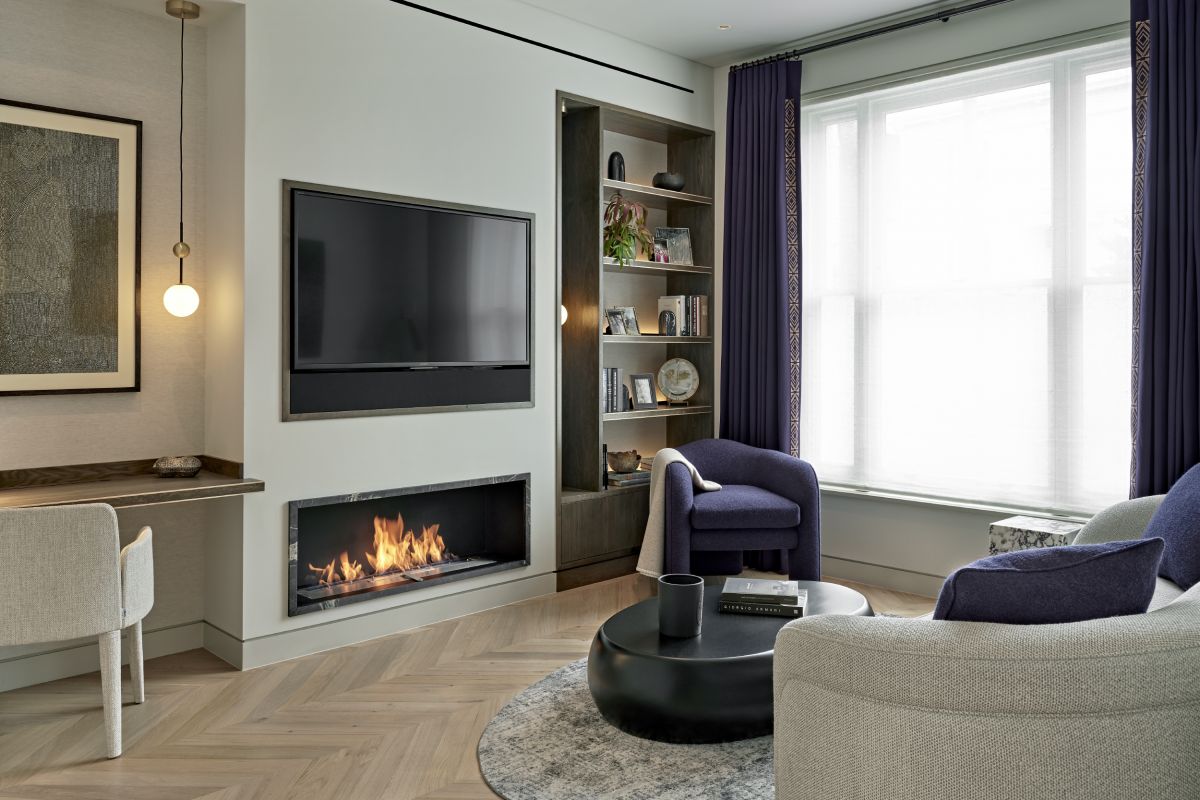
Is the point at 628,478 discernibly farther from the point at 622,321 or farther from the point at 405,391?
the point at 405,391

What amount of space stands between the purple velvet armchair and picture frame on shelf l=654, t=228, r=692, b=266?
137 cm

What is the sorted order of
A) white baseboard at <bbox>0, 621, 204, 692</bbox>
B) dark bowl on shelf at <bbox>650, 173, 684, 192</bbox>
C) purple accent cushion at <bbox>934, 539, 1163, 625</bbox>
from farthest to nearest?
dark bowl on shelf at <bbox>650, 173, 684, 192</bbox>, white baseboard at <bbox>0, 621, 204, 692</bbox>, purple accent cushion at <bbox>934, 539, 1163, 625</bbox>

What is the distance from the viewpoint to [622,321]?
4.96m

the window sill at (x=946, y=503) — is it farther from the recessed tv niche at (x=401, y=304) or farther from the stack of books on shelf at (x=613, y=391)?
the recessed tv niche at (x=401, y=304)

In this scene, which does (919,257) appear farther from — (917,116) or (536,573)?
(536,573)

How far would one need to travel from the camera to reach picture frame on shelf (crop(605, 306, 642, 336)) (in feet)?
16.1

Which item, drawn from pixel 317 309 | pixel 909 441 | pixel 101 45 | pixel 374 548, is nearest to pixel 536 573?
pixel 374 548

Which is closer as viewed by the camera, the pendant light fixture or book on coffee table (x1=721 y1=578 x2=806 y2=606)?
book on coffee table (x1=721 y1=578 x2=806 y2=606)

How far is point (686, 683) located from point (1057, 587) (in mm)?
1177

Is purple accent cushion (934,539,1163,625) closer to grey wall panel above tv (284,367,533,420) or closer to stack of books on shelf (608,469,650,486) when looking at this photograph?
grey wall panel above tv (284,367,533,420)

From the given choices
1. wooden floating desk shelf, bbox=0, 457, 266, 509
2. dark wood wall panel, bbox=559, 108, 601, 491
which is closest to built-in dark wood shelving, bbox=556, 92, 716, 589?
dark wood wall panel, bbox=559, 108, 601, 491

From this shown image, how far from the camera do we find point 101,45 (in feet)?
10.9

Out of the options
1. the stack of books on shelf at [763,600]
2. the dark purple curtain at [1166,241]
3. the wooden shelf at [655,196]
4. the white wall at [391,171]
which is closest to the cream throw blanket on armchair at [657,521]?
the white wall at [391,171]

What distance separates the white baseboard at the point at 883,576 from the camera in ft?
14.7
